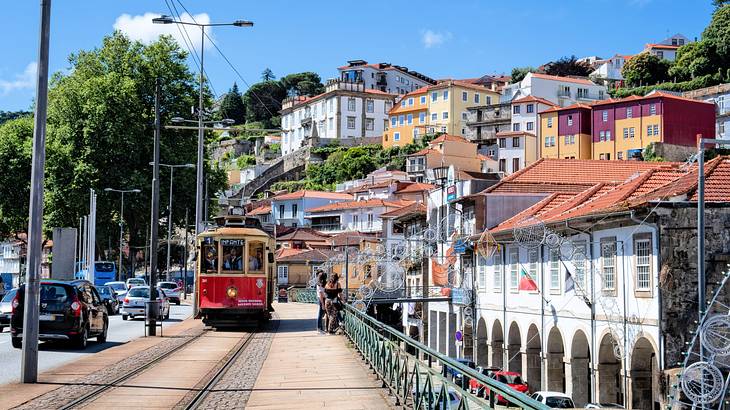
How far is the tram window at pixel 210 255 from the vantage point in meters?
30.4

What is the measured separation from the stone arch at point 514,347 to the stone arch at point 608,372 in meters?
8.45

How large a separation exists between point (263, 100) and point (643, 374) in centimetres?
16591

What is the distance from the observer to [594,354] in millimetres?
29469

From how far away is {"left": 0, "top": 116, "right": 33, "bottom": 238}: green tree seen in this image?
69.7 metres

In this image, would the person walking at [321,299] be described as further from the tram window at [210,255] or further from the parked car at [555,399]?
the parked car at [555,399]

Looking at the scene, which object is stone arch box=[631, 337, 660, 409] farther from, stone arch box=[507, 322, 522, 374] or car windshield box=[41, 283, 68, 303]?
car windshield box=[41, 283, 68, 303]


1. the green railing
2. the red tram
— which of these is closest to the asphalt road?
the red tram

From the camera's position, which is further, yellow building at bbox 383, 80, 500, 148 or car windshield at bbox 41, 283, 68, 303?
yellow building at bbox 383, 80, 500, 148

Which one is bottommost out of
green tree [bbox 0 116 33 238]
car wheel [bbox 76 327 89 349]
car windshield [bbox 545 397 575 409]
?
car windshield [bbox 545 397 575 409]

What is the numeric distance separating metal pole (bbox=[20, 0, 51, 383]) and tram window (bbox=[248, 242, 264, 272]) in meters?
15.6

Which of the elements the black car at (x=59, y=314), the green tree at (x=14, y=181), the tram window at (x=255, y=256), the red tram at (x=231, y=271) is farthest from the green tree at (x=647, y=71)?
the black car at (x=59, y=314)

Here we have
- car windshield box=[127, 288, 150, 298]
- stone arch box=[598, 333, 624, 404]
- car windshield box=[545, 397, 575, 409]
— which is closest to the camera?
car windshield box=[545, 397, 575, 409]

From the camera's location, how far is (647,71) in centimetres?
10956

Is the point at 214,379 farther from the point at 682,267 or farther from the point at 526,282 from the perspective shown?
the point at 526,282
